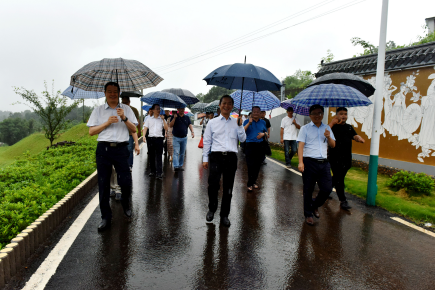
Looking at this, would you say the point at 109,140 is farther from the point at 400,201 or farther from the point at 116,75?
the point at 400,201

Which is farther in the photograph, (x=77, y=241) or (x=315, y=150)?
(x=315, y=150)

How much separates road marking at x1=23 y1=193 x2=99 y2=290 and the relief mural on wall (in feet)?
28.9

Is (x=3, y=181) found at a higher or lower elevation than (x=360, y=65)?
lower

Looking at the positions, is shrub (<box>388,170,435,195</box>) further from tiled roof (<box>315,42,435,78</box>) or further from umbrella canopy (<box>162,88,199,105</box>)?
umbrella canopy (<box>162,88,199,105</box>)

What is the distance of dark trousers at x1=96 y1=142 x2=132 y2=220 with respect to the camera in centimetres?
427

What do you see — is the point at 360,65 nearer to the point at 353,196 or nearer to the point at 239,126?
the point at 353,196

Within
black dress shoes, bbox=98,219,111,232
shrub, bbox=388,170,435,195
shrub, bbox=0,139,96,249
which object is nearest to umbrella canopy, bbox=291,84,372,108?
shrub, bbox=388,170,435,195

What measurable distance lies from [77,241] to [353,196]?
5487 millimetres

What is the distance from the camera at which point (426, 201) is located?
6.11m

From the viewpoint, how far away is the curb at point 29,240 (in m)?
2.96

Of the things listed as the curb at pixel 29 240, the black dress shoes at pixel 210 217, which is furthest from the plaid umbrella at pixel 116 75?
the black dress shoes at pixel 210 217

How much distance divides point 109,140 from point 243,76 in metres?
Answer: 2.16

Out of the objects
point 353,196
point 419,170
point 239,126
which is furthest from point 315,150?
point 419,170

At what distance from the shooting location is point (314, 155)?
4.68 meters
